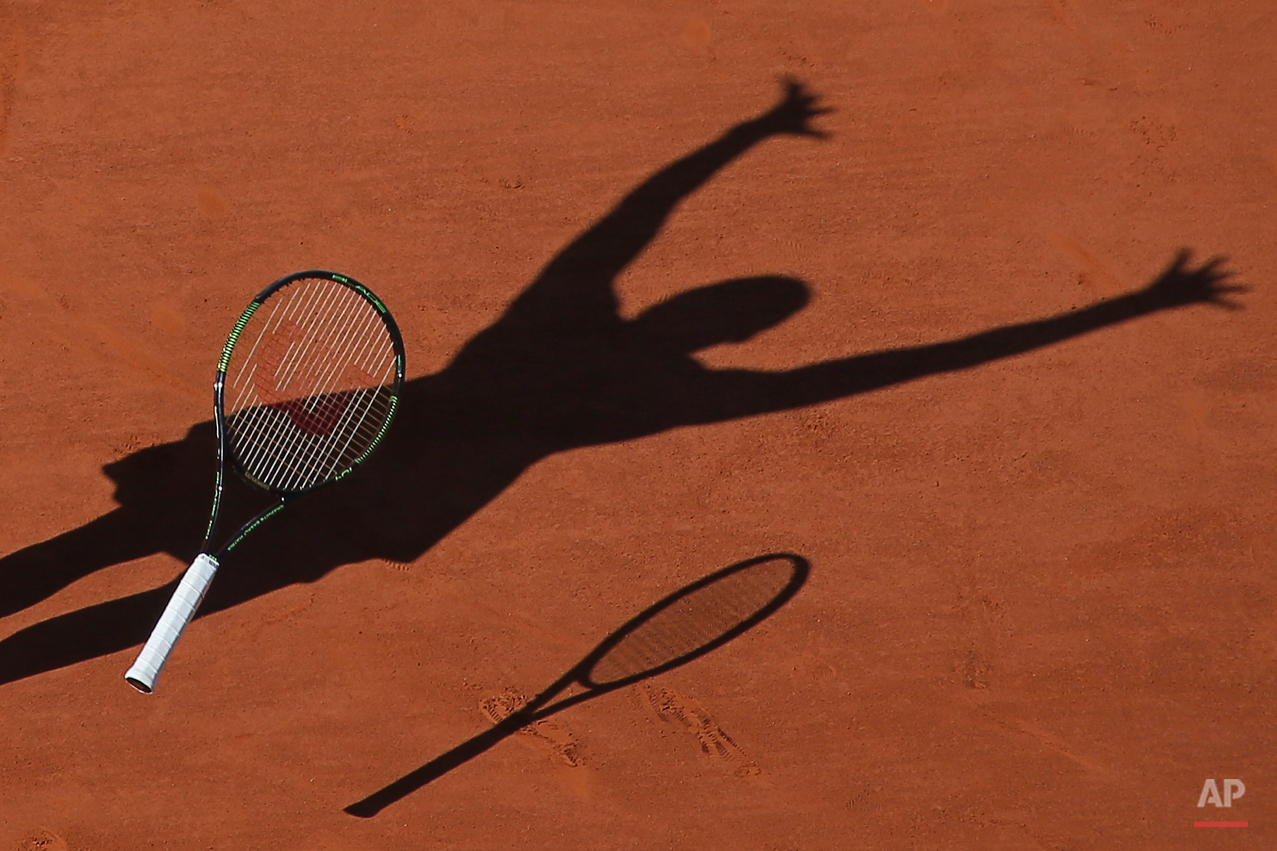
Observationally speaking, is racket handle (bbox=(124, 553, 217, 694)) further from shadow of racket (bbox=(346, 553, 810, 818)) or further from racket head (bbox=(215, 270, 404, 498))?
shadow of racket (bbox=(346, 553, 810, 818))

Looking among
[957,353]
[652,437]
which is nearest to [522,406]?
[652,437]

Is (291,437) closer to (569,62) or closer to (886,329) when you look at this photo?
(569,62)

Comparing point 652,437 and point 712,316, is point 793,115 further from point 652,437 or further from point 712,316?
point 652,437

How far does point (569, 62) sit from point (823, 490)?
2.77 metres

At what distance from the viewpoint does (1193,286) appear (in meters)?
5.54

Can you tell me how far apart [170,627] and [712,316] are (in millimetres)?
3093

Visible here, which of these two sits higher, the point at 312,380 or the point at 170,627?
the point at 312,380

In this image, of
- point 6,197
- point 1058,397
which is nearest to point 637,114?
point 1058,397

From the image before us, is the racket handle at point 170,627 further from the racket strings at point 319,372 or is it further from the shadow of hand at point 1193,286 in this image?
the shadow of hand at point 1193,286

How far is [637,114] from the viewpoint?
5.56 m

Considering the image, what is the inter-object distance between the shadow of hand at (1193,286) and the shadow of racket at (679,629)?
8.36 feet

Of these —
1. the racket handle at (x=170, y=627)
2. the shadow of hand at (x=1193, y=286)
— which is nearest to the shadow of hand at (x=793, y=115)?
the shadow of hand at (x=1193, y=286)

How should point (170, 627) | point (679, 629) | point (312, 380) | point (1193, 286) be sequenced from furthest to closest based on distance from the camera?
point (1193, 286), point (679, 629), point (312, 380), point (170, 627)

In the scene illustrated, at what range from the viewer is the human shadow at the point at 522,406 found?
5312 millimetres
